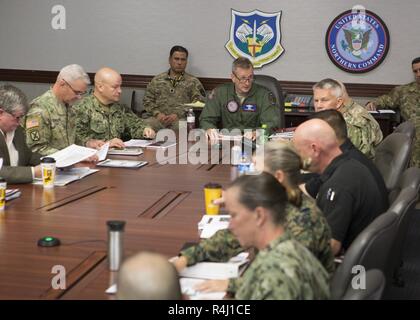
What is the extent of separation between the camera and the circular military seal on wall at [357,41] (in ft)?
24.7

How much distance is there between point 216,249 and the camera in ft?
8.32

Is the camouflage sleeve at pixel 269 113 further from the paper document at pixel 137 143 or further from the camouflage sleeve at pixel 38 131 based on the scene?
the camouflage sleeve at pixel 38 131

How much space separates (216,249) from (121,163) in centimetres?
202

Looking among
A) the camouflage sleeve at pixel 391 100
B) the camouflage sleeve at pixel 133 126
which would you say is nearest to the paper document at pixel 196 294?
the camouflage sleeve at pixel 133 126

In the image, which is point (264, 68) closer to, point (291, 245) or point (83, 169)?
point (83, 169)

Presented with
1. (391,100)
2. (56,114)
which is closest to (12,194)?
(56,114)

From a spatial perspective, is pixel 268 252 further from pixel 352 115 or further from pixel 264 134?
pixel 264 134

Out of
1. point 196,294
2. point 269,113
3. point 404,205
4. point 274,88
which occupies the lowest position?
point 196,294

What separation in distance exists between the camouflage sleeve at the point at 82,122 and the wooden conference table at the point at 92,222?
114 centimetres

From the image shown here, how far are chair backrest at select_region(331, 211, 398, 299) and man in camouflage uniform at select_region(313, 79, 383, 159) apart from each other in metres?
2.54

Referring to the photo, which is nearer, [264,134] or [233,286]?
[233,286]

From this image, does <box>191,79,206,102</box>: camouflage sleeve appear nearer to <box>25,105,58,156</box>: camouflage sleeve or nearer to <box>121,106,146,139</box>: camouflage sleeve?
<box>121,106,146,139</box>: camouflage sleeve

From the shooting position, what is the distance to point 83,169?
4195mm
